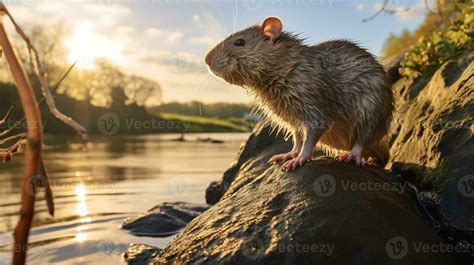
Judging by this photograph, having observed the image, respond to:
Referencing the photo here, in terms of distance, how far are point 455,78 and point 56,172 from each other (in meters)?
14.0

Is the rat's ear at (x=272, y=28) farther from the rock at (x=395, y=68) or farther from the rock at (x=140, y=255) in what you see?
the rock at (x=395, y=68)

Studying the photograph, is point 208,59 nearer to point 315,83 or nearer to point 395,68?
point 315,83

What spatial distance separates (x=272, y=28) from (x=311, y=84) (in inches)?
35.8

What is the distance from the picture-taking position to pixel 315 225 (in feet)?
14.4

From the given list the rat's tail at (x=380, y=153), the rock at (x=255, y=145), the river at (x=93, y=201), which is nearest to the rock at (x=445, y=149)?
the rat's tail at (x=380, y=153)

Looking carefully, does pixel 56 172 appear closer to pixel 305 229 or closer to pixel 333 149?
pixel 333 149

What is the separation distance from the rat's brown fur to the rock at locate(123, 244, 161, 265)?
2284 millimetres

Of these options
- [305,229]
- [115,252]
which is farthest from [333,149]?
[115,252]

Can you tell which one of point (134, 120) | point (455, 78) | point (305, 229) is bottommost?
point (134, 120)

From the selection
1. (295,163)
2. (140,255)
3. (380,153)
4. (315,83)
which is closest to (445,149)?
(380,153)

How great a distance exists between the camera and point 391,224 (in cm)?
461

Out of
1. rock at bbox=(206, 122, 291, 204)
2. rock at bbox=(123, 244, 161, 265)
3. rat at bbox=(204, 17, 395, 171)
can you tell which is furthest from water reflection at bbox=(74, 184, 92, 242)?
rat at bbox=(204, 17, 395, 171)

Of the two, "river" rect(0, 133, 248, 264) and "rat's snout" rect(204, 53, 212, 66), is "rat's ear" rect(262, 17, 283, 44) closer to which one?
"rat's snout" rect(204, 53, 212, 66)

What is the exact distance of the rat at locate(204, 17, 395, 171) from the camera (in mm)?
5785
